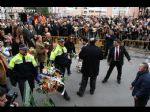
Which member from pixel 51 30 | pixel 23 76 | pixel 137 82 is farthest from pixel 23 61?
pixel 51 30

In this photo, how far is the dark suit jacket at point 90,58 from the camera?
30.4ft

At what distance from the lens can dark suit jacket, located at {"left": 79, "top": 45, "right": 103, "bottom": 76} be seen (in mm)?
9273

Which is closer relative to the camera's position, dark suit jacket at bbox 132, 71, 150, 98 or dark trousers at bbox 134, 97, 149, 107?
dark suit jacket at bbox 132, 71, 150, 98

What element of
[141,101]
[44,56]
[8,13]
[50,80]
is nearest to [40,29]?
[44,56]

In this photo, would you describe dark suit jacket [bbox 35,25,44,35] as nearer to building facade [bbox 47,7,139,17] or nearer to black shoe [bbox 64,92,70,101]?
black shoe [bbox 64,92,70,101]

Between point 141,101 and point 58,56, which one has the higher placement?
point 58,56

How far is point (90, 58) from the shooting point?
933 centimetres

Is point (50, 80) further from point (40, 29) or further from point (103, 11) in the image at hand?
point (103, 11)

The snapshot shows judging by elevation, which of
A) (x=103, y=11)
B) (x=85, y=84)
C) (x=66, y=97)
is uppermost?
(x=103, y=11)

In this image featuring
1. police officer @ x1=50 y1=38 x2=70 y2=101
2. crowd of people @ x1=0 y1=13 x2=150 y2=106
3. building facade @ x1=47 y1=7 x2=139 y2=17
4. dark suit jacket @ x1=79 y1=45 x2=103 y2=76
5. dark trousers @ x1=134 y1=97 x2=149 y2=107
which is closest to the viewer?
dark trousers @ x1=134 y1=97 x2=149 y2=107

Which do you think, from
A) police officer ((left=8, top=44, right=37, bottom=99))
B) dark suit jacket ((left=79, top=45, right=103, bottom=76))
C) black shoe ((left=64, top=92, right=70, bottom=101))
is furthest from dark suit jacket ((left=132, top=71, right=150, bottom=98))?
police officer ((left=8, top=44, right=37, bottom=99))

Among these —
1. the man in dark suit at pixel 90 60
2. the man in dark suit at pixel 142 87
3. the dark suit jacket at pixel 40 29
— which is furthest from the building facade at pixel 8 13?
the man in dark suit at pixel 142 87

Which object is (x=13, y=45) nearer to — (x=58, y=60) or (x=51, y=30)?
(x=58, y=60)

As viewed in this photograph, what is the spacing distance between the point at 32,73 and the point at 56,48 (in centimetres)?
184
